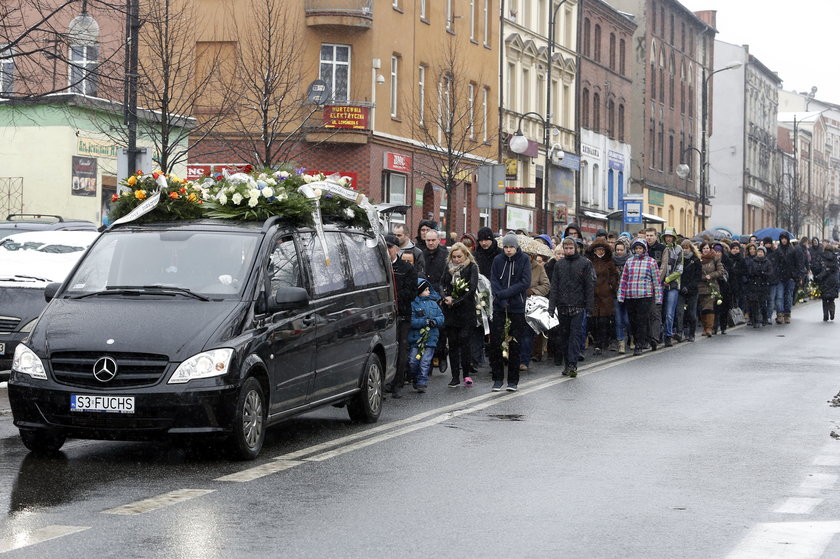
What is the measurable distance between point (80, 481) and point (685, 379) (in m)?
10.5

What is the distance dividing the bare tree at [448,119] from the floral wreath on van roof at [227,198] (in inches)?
1113

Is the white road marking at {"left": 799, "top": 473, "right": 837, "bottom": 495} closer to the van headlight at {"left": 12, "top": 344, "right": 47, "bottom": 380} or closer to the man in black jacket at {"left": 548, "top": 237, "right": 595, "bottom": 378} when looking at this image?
the van headlight at {"left": 12, "top": 344, "right": 47, "bottom": 380}

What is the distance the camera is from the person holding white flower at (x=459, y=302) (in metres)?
16.8

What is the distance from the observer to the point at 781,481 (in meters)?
9.82

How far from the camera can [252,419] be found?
10430 millimetres

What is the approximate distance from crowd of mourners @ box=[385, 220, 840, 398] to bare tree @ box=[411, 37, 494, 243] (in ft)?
34.9

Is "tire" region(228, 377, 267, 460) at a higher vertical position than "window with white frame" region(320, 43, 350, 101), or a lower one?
lower

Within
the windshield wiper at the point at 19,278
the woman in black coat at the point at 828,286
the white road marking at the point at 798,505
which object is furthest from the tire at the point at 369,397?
the woman in black coat at the point at 828,286

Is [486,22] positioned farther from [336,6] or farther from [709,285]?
[709,285]

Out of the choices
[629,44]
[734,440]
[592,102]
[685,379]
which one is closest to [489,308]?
[685,379]

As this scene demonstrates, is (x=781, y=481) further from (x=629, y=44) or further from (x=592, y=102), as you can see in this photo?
(x=629, y=44)

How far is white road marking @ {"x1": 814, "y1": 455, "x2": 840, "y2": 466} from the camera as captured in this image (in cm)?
1072

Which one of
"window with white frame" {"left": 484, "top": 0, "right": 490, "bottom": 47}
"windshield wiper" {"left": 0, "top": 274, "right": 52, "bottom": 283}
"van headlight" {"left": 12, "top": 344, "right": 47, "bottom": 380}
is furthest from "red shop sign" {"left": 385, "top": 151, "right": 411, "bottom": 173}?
"van headlight" {"left": 12, "top": 344, "right": 47, "bottom": 380}

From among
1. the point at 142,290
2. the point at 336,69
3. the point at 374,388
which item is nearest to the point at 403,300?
the point at 374,388
